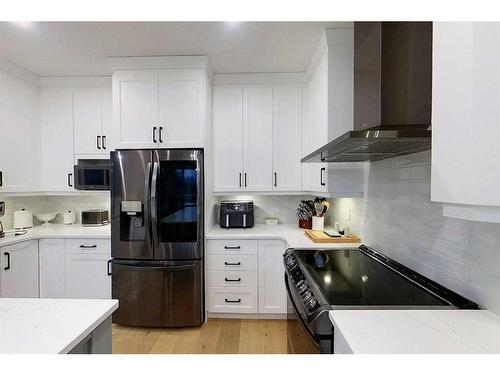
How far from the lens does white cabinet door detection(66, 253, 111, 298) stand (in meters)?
2.47

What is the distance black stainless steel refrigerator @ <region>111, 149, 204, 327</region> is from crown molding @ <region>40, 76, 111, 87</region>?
95 cm

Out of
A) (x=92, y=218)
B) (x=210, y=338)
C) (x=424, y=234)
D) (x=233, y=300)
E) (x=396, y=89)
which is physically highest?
(x=396, y=89)

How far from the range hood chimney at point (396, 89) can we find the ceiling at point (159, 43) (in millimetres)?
781

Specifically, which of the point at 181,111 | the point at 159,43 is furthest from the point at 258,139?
the point at 159,43

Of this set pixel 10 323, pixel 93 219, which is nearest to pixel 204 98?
pixel 93 219

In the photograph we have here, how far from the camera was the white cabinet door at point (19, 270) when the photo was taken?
2.22 m

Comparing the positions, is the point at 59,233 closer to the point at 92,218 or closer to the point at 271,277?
the point at 92,218

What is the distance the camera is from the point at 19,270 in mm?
2328

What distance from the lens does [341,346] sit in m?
0.81

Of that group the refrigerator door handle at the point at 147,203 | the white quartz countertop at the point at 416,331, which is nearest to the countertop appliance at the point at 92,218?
the refrigerator door handle at the point at 147,203

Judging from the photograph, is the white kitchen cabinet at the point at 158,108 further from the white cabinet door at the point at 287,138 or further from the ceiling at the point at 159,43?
the white cabinet door at the point at 287,138

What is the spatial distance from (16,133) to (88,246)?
51.2 inches

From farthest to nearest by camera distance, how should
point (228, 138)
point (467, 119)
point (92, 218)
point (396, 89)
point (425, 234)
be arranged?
1. point (92, 218)
2. point (228, 138)
3. point (425, 234)
4. point (396, 89)
5. point (467, 119)
